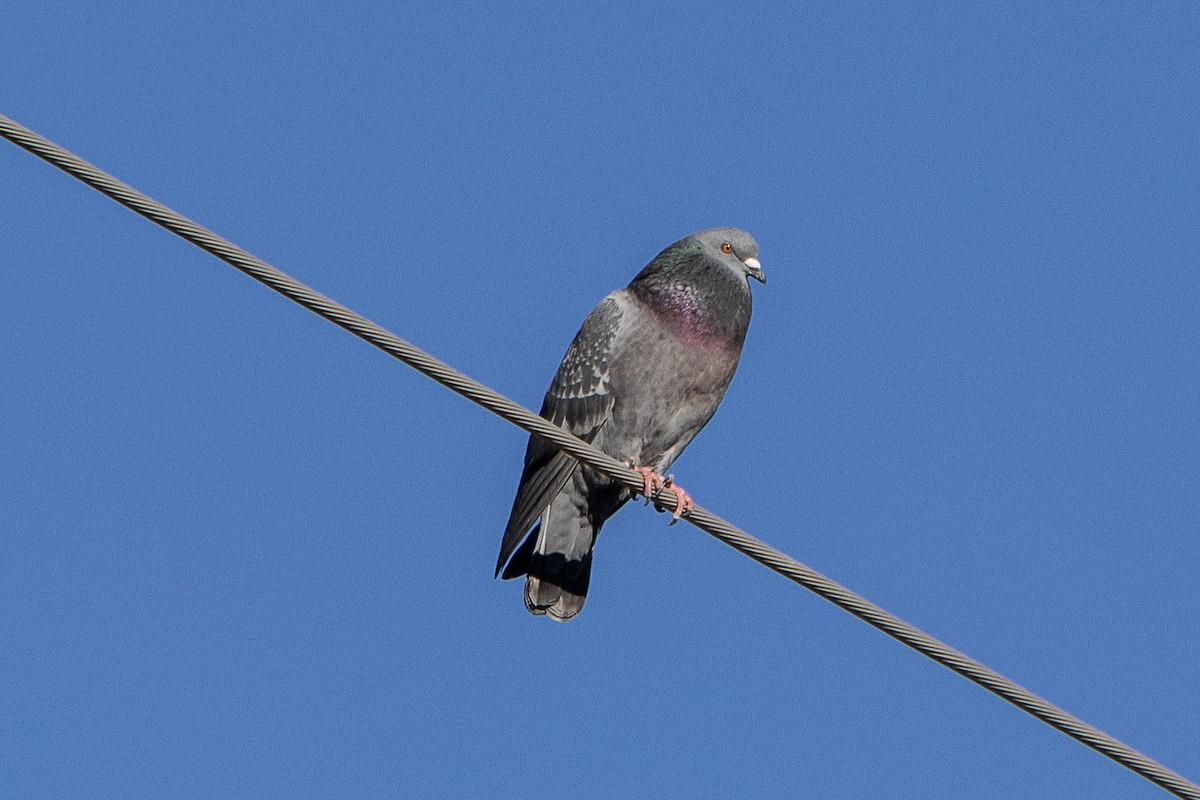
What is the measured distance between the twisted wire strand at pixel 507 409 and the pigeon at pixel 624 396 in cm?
247

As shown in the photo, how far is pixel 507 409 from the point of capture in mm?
5344

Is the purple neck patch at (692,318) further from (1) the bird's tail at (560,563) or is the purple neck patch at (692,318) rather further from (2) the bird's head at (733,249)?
(1) the bird's tail at (560,563)

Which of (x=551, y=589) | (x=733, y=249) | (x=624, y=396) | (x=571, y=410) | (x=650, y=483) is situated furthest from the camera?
(x=733, y=249)

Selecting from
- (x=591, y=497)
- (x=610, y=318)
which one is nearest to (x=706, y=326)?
(x=610, y=318)

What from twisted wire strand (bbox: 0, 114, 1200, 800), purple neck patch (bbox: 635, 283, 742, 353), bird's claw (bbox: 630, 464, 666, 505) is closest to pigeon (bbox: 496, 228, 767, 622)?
purple neck patch (bbox: 635, 283, 742, 353)

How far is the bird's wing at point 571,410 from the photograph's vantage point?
7.98 meters

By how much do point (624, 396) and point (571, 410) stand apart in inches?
12.0

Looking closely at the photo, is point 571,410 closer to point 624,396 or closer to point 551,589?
point 624,396

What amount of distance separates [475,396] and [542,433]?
319 millimetres

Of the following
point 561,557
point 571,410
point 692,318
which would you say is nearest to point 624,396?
point 571,410

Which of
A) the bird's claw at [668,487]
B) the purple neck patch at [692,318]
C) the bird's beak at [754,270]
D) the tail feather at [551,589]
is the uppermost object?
the bird's beak at [754,270]

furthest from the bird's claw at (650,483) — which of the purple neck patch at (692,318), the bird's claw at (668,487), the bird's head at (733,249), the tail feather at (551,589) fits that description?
the bird's head at (733,249)

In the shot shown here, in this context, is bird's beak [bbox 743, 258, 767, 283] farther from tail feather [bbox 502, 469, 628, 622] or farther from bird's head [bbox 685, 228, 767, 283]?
tail feather [bbox 502, 469, 628, 622]

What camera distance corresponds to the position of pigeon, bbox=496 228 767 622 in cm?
805
